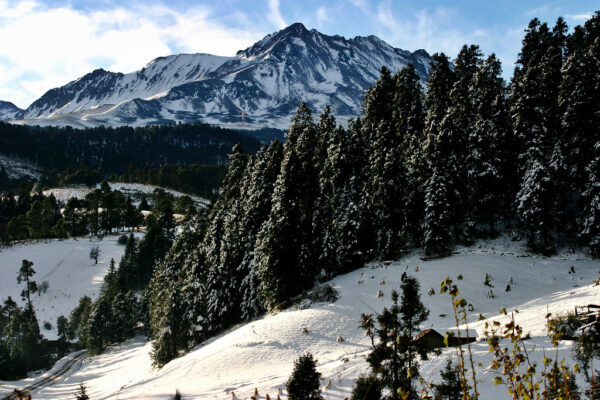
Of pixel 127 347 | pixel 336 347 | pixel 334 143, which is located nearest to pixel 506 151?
pixel 334 143

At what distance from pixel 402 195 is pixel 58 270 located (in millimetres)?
88775

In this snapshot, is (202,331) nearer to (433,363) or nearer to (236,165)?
(236,165)

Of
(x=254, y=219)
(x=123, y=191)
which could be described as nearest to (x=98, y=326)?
(x=254, y=219)

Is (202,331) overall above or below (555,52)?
below

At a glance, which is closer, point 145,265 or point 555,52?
point 555,52

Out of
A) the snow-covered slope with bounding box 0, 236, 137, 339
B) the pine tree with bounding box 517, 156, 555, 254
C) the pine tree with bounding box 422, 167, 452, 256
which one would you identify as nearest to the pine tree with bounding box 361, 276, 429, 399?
the pine tree with bounding box 422, 167, 452, 256

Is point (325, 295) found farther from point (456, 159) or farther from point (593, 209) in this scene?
point (593, 209)

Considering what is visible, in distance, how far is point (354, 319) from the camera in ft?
97.4

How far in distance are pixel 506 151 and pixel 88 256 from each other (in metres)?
98.5

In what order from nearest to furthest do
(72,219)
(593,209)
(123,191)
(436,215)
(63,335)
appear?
(593,209) < (436,215) < (63,335) < (72,219) < (123,191)

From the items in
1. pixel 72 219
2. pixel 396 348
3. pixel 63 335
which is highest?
pixel 72 219

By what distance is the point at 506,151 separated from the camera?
1516 inches

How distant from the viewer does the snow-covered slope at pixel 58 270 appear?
83188 millimetres

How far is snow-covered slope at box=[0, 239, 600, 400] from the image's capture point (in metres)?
22.8
